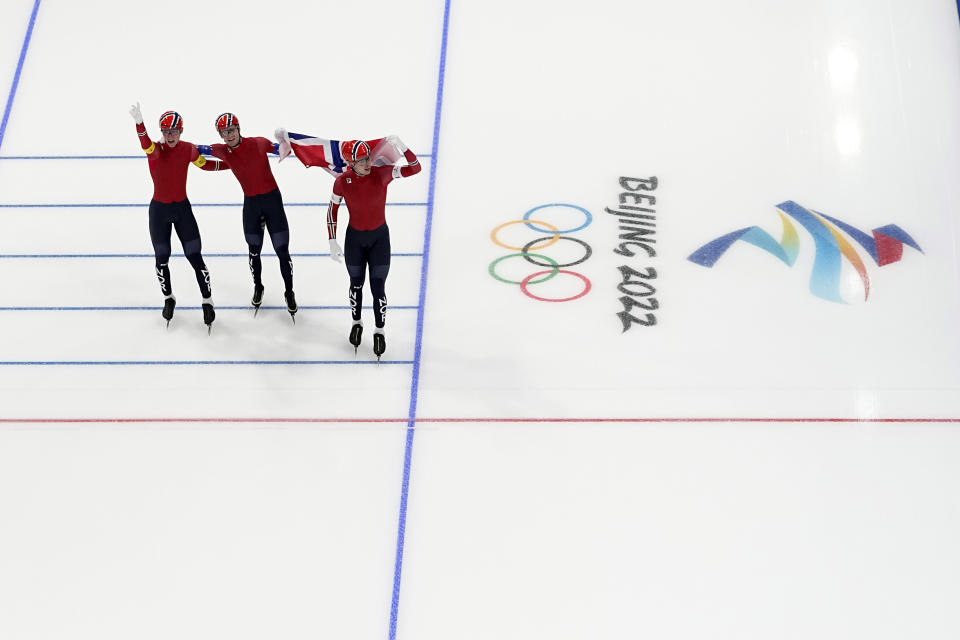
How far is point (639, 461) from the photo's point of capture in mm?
6137

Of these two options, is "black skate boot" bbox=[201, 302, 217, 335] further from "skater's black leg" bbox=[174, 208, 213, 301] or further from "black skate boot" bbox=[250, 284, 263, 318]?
"black skate boot" bbox=[250, 284, 263, 318]

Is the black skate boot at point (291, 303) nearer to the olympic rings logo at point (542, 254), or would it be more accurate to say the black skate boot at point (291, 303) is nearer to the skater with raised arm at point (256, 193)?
the skater with raised arm at point (256, 193)

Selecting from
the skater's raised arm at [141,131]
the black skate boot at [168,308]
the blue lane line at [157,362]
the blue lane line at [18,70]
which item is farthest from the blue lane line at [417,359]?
the blue lane line at [18,70]

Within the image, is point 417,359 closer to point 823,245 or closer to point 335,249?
point 335,249

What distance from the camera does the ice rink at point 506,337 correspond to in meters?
5.61

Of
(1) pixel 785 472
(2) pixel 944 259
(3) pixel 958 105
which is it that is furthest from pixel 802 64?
(1) pixel 785 472

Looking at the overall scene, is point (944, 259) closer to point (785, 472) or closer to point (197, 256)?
point (785, 472)

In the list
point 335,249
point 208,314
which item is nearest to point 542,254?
point 335,249

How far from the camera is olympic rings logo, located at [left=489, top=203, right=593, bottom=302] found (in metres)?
7.23

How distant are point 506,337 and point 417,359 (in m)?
0.52

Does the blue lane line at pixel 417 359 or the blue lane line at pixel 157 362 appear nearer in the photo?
the blue lane line at pixel 417 359

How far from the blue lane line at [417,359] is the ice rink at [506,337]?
2 centimetres

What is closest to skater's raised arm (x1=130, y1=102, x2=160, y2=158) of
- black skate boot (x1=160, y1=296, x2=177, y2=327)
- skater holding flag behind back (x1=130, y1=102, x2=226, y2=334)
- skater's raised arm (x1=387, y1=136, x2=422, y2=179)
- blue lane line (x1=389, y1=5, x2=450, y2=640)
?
skater holding flag behind back (x1=130, y1=102, x2=226, y2=334)

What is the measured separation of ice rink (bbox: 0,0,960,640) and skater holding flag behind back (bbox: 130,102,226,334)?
0.25 m
